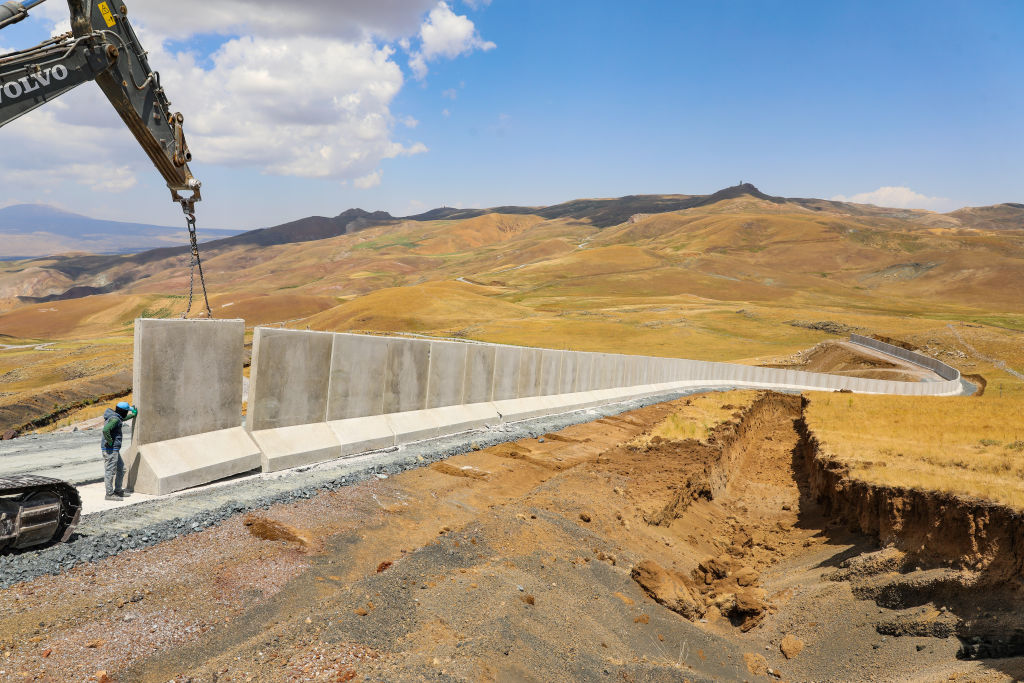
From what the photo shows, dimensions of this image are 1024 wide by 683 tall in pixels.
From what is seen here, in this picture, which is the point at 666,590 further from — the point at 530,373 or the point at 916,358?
the point at 916,358

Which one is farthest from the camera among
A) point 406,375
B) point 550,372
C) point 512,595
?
point 550,372

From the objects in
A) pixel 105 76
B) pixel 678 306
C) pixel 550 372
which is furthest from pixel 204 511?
pixel 678 306

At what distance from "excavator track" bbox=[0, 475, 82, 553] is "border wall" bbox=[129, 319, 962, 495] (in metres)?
1.71

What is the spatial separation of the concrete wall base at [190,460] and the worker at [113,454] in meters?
0.24

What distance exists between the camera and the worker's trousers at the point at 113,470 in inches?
316

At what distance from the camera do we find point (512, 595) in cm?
659

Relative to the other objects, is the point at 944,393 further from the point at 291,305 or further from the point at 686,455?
the point at 291,305

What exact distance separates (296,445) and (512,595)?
547 centimetres

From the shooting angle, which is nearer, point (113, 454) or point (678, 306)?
point (113, 454)

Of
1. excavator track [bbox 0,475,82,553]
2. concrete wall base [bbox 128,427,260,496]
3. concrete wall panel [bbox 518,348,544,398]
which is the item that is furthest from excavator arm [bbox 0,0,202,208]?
concrete wall panel [bbox 518,348,544,398]

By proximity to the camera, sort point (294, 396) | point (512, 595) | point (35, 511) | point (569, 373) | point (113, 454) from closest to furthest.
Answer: point (35, 511) → point (512, 595) → point (113, 454) → point (294, 396) → point (569, 373)

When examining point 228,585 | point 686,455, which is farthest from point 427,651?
point 686,455

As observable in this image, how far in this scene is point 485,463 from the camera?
39.7 feet

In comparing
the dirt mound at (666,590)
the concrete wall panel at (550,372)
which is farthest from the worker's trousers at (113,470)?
the concrete wall panel at (550,372)
